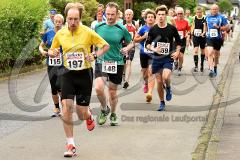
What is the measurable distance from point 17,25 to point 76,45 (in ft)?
34.6

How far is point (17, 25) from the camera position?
700 inches

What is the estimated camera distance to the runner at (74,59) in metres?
7.50

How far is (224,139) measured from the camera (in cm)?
829

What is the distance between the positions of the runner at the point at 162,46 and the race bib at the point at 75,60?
3541mm

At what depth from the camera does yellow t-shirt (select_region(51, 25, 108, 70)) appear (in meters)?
7.61

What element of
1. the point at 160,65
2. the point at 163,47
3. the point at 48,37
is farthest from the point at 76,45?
the point at 160,65

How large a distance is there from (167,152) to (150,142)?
2.23 ft

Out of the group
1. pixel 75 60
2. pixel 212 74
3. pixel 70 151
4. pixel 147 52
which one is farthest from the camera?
pixel 212 74

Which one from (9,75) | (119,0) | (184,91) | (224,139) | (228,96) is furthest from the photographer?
(119,0)

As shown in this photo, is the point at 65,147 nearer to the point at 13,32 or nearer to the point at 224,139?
the point at 224,139

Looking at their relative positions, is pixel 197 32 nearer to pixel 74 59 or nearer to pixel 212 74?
pixel 212 74

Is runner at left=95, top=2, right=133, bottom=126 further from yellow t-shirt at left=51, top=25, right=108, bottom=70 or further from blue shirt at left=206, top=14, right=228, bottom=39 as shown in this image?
blue shirt at left=206, top=14, right=228, bottom=39

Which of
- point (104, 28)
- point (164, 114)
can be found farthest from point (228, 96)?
point (104, 28)

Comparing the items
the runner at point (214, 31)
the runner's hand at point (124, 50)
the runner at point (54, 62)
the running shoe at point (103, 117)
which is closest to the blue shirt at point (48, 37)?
the runner at point (54, 62)
